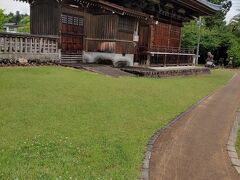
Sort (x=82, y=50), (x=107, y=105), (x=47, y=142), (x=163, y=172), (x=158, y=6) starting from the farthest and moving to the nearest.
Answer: (x=158, y=6) < (x=82, y=50) < (x=107, y=105) < (x=47, y=142) < (x=163, y=172)

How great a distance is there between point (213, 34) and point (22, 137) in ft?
147

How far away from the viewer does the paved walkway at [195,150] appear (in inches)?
247

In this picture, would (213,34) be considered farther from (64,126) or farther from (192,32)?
(64,126)

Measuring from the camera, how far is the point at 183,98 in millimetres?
14344

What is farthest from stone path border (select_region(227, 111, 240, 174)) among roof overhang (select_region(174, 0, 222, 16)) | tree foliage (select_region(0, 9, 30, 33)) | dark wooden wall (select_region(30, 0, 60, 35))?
tree foliage (select_region(0, 9, 30, 33))

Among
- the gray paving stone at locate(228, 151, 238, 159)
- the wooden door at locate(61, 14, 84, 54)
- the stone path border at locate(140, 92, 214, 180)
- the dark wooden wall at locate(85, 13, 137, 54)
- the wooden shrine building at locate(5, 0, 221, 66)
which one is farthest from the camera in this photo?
the dark wooden wall at locate(85, 13, 137, 54)

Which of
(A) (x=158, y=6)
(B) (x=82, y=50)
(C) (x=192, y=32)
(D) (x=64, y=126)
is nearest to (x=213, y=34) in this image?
(C) (x=192, y=32)

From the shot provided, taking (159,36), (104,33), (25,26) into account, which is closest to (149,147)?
(104,33)

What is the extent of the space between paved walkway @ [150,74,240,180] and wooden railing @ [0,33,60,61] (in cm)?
973

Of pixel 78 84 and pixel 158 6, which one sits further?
pixel 158 6

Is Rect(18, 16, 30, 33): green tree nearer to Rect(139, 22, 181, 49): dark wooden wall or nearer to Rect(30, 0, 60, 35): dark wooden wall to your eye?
Rect(139, 22, 181, 49): dark wooden wall

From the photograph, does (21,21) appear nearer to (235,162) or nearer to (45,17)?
(45,17)

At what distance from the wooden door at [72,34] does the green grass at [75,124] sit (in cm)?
622

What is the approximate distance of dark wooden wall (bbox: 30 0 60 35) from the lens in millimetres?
20016
